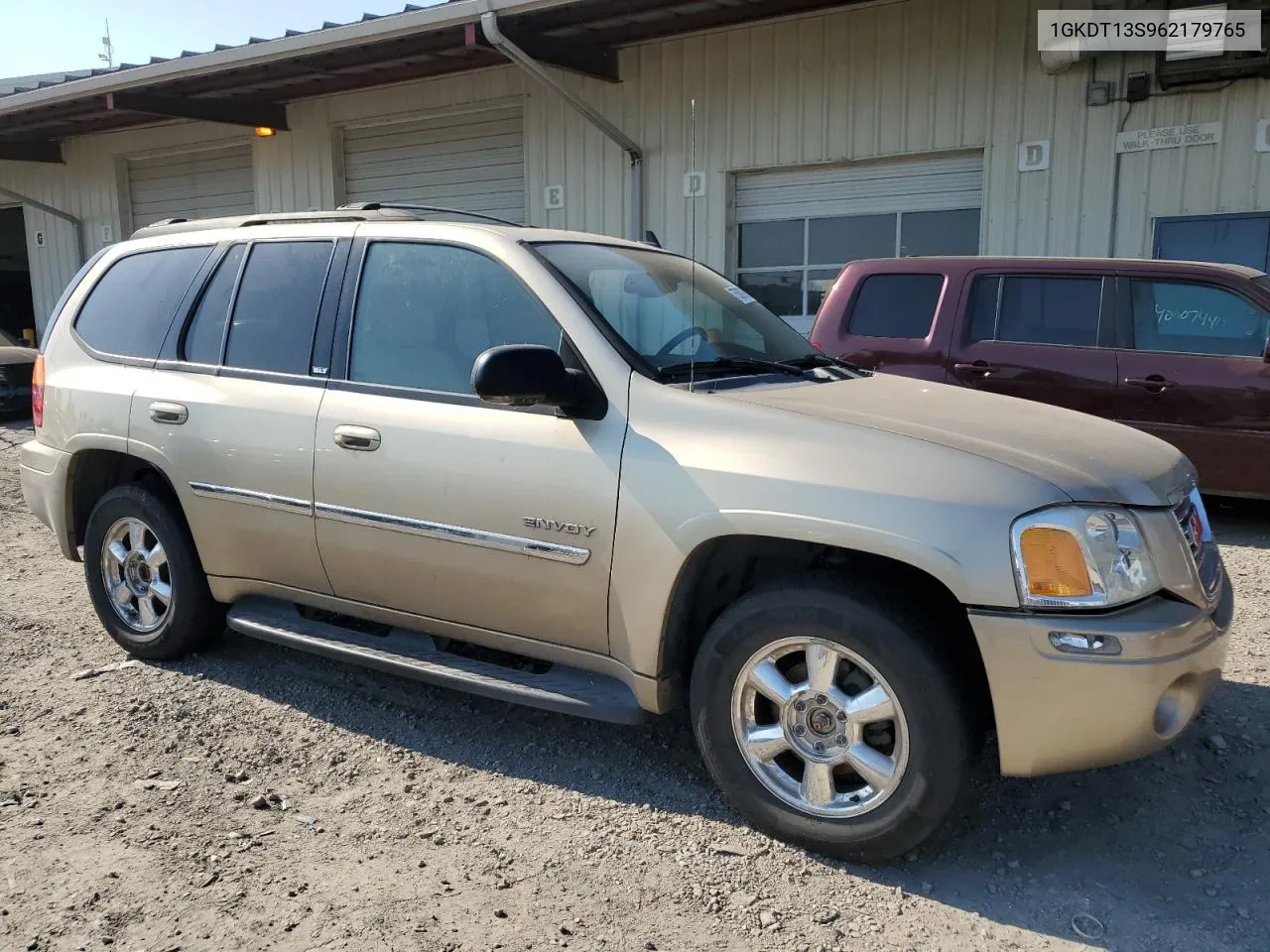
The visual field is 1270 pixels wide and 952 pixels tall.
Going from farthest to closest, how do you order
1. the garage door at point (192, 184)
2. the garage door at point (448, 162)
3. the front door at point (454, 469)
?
the garage door at point (192, 184) < the garage door at point (448, 162) < the front door at point (454, 469)

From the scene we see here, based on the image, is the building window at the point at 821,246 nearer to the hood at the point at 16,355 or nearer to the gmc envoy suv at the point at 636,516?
the gmc envoy suv at the point at 636,516

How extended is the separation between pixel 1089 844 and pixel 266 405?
10.3ft

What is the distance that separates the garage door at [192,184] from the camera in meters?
15.6

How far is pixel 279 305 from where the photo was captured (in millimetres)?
3955

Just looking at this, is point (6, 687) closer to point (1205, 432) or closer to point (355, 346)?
point (355, 346)

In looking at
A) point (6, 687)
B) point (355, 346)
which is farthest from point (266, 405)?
point (6, 687)

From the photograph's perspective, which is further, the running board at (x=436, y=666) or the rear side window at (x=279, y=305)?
the rear side window at (x=279, y=305)

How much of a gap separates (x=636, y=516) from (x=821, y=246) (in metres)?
8.88

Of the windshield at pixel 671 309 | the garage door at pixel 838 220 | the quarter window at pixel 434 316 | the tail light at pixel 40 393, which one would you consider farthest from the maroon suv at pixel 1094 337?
the tail light at pixel 40 393

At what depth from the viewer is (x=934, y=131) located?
33.2 ft

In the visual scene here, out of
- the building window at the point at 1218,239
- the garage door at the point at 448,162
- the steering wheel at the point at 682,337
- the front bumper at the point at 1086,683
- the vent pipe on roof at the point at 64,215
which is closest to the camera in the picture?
the front bumper at the point at 1086,683

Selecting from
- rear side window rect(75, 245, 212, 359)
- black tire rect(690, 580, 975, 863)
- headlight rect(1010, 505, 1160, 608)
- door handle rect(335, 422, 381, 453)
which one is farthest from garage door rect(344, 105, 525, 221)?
headlight rect(1010, 505, 1160, 608)

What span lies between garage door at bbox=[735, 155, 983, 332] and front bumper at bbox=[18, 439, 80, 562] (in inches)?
314

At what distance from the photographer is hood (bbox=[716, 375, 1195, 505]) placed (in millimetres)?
2641
